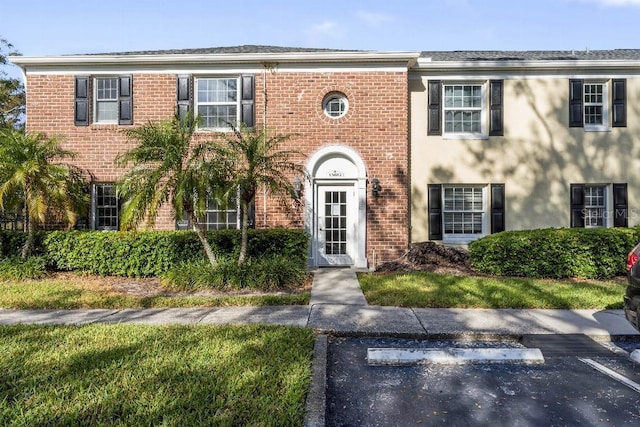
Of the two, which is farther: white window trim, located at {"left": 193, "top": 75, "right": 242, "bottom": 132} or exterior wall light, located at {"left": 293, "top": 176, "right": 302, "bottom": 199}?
white window trim, located at {"left": 193, "top": 75, "right": 242, "bottom": 132}

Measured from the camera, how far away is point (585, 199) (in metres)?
11.3

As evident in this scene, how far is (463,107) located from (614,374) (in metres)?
8.83

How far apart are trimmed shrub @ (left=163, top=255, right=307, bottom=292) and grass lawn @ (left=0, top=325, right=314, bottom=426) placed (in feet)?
8.73

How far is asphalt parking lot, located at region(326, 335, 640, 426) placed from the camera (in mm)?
3061

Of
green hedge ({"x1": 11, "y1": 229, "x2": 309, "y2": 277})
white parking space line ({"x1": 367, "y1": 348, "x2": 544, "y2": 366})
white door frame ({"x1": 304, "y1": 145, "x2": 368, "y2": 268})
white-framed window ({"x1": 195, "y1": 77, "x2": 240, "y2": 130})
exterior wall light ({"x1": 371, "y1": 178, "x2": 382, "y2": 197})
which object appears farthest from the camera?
white-framed window ({"x1": 195, "y1": 77, "x2": 240, "y2": 130})

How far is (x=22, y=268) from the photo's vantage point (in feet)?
27.9

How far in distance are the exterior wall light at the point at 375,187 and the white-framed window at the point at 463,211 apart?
2.17m

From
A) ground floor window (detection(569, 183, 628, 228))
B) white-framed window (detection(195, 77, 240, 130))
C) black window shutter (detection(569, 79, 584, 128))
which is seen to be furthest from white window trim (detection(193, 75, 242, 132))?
ground floor window (detection(569, 183, 628, 228))

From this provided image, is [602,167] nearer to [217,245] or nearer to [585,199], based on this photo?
[585,199]

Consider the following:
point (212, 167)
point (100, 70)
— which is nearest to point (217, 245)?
point (212, 167)

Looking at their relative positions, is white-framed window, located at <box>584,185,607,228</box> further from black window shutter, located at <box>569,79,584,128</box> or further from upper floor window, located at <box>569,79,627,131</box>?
black window shutter, located at <box>569,79,584,128</box>

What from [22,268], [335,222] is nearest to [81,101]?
[22,268]

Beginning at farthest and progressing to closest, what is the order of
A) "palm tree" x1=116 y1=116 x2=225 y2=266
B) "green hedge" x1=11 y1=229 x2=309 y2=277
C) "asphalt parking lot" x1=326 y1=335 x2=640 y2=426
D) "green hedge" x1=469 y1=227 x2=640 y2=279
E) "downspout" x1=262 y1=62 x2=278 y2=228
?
1. "downspout" x1=262 y1=62 x2=278 y2=228
2. "green hedge" x1=11 y1=229 x2=309 y2=277
3. "green hedge" x1=469 y1=227 x2=640 y2=279
4. "palm tree" x1=116 y1=116 x2=225 y2=266
5. "asphalt parking lot" x1=326 y1=335 x2=640 y2=426

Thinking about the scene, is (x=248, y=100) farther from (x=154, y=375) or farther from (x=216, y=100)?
(x=154, y=375)
